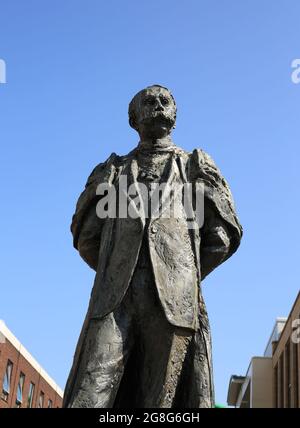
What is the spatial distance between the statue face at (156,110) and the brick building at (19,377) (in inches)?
1429

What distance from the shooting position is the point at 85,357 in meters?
4.40

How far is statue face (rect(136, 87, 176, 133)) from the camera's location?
5199 mm

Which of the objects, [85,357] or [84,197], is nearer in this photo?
[85,357]

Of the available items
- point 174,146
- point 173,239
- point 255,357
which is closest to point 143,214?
point 173,239

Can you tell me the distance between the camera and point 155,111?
520 centimetres

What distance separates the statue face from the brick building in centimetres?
3629

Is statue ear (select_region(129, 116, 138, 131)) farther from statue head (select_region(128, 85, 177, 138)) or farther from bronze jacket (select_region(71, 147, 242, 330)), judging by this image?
bronze jacket (select_region(71, 147, 242, 330))

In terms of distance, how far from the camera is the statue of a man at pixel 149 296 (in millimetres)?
4414

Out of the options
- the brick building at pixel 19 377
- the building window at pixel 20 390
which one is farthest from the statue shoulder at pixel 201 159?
the building window at pixel 20 390

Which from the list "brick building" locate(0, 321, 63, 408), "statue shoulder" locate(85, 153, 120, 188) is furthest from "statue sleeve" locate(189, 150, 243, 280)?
"brick building" locate(0, 321, 63, 408)
